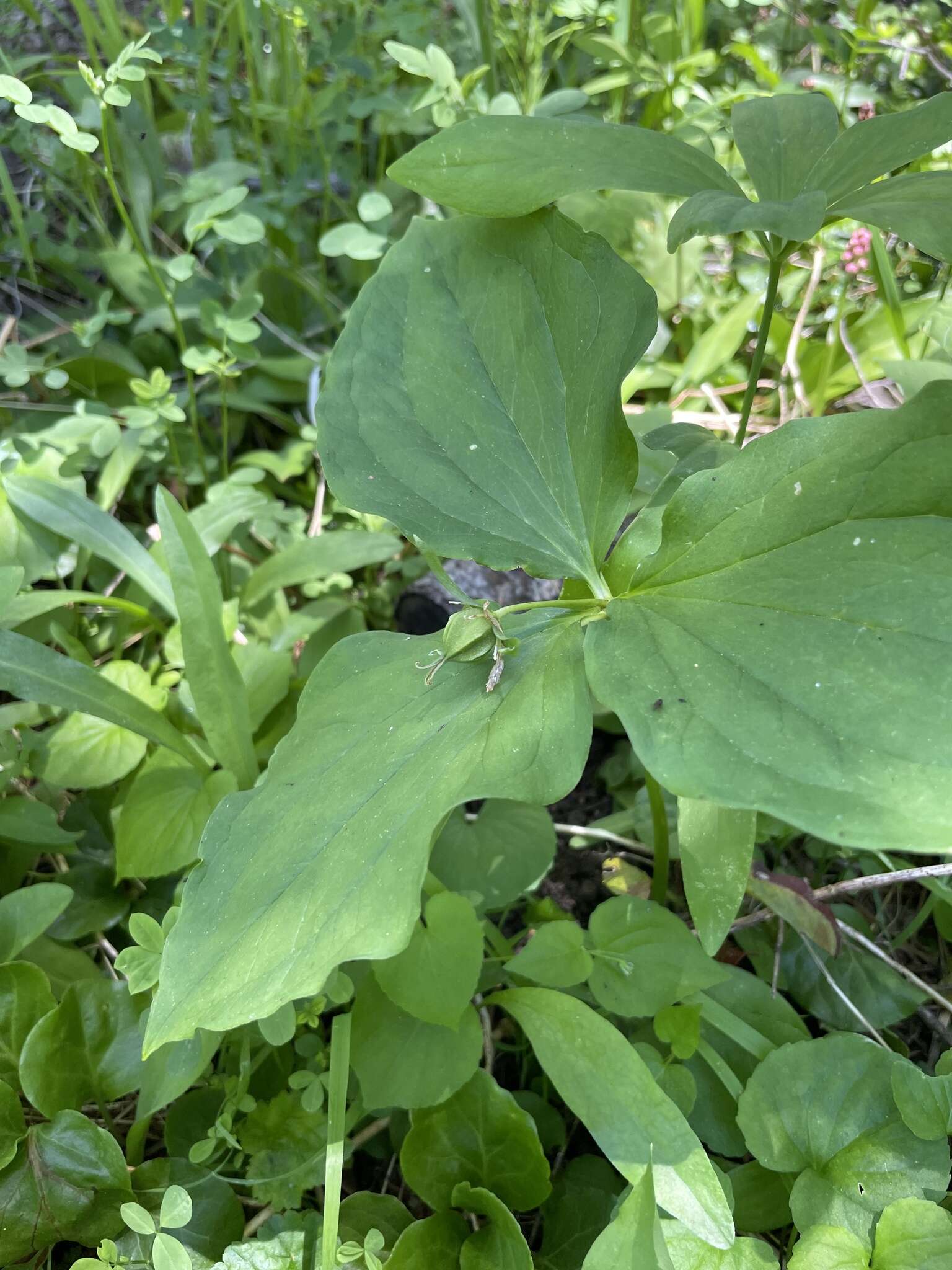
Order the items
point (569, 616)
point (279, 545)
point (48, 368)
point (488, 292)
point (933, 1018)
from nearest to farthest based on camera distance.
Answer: point (569, 616)
point (488, 292)
point (933, 1018)
point (279, 545)
point (48, 368)

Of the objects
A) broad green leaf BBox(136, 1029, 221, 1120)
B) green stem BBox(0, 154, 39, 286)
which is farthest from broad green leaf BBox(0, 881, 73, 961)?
green stem BBox(0, 154, 39, 286)

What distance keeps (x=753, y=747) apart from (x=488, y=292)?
73cm

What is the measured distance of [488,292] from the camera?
1.18 metres

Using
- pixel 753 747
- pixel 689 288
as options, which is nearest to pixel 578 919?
pixel 753 747

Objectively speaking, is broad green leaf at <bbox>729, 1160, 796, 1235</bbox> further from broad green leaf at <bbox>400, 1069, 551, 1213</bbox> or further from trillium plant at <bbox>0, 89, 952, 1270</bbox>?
broad green leaf at <bbox>400, 1069, 551, 1213</bbox>

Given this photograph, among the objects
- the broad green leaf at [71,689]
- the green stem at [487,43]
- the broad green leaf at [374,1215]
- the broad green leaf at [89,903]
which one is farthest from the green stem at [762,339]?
the green stem at [487,43]

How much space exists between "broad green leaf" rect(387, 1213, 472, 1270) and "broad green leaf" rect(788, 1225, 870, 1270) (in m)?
0.39

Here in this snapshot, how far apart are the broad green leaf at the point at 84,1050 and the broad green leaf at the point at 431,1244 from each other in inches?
16.7

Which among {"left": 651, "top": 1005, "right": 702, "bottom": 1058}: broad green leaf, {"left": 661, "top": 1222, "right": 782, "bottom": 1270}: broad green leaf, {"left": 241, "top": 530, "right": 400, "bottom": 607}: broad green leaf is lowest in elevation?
{"left": 661, "top": 1222, "right": 782, "bottom": 1270}: broad green leaf

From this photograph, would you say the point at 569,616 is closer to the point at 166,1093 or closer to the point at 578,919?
the point at 578,919

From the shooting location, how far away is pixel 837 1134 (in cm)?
106

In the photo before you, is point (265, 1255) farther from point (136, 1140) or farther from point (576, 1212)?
point (576, 1212)

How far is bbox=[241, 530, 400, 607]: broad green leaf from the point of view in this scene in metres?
1.70

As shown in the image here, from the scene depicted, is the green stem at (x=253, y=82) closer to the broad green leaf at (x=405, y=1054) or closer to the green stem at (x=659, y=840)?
the green stem at (x=659, y=840)
